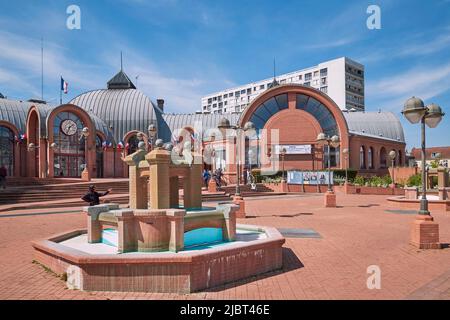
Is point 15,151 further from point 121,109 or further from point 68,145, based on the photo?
point 121,109

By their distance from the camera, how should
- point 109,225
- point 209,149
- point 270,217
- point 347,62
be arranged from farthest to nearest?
point 347,62, point 209,149, point 270,217, point 109,225

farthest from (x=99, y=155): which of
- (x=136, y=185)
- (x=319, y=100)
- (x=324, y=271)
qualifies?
(x=324, y=271)

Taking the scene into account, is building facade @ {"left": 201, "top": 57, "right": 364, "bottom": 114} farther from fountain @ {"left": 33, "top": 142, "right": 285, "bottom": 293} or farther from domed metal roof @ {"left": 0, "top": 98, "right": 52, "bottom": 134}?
fountain @ {"left": 33, "top": 142, "right": 285, "bottom": 293}

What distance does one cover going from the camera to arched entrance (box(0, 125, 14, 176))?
31109 millimetres

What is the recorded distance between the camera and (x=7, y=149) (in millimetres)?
31500

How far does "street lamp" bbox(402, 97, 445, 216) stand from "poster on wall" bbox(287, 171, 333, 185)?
21986 mm

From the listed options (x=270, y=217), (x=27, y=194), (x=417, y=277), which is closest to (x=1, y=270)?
(x=417, y=277)

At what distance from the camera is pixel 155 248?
21.3 feet

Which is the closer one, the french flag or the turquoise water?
the turquoise water

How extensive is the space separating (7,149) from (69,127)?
5.83 metres

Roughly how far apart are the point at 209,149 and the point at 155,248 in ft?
101

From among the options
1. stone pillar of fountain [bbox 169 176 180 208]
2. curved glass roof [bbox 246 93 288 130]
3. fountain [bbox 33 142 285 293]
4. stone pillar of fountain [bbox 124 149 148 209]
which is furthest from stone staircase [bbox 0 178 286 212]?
curved glass roof [bbox 246 93 288 130]

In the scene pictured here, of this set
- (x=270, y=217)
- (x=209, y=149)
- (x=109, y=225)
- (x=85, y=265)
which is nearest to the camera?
(x=85, y=265)

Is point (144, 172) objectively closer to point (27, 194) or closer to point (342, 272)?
point (342, 272)
